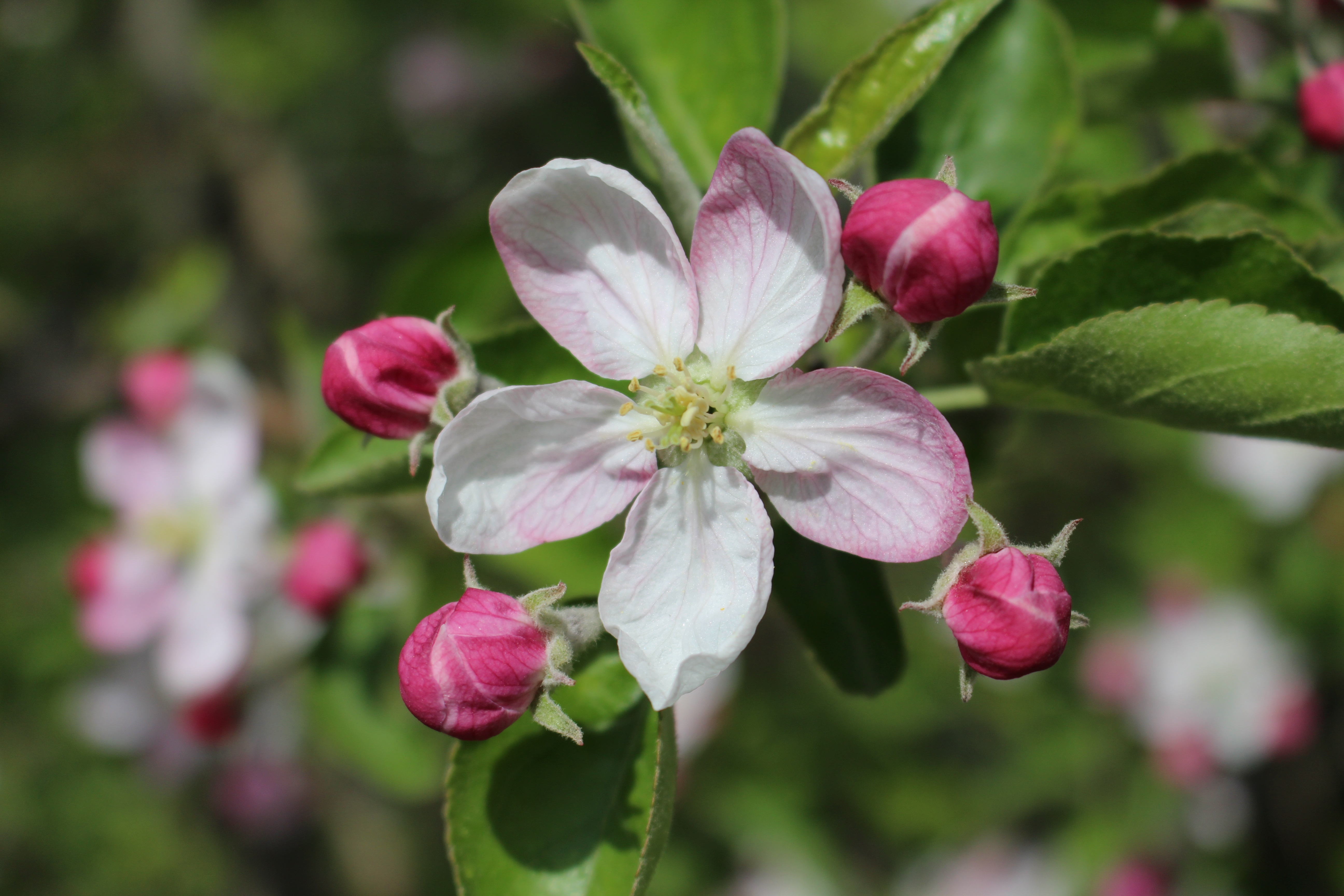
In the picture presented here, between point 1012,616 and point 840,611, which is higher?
point 1012,616

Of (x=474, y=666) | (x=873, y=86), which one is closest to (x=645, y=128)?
(x=873, y=86)

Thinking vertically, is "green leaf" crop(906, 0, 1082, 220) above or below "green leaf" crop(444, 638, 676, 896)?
above

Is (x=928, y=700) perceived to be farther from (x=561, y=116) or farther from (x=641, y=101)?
(x=641, y=101)

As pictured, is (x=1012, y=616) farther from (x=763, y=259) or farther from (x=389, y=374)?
(x=389, y=374)

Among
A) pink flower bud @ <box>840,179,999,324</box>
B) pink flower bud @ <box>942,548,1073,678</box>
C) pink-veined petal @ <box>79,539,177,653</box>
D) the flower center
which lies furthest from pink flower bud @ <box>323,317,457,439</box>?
pink-veined petal @ <box>79,539,177,653</box>

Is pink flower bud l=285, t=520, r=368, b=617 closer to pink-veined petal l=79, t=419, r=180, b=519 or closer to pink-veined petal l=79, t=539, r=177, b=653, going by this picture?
pink-veined petal l=79, t=539, r=177, b=653

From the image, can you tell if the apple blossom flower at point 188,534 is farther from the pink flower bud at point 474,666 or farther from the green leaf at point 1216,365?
the green leaf at point 1216,365
